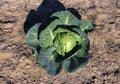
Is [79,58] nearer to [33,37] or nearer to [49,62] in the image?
[49,62]

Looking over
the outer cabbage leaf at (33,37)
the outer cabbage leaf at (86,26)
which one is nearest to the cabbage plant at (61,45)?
the outer cabbage leaf at (33,37)

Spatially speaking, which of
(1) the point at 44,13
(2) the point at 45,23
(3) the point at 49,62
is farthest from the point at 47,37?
(1) the point at 44,13

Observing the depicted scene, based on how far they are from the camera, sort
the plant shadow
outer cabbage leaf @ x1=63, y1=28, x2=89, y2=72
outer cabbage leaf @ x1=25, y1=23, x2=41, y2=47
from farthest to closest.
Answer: the plant shadow → outer cabbage leaf @ x1=25, y1=23, x2=41, y2=47 → outer cabbage leaf @ x1=63, y1=28, x2=89, y2=72

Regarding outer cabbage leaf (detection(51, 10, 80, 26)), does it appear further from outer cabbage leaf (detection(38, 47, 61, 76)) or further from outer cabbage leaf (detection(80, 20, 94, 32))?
outer cabbage leaf (detection(38, 47, 61, 76))

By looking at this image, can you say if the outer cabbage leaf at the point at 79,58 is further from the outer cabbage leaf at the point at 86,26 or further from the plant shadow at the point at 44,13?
the plant shadow at the point at 44,13

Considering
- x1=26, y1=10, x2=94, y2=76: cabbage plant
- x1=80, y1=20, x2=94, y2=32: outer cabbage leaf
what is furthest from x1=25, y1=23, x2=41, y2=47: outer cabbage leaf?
x1=80, y1=20, x2=94, y2=32: outer cabbage leaf

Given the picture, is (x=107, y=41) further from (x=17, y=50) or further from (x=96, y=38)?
(x=17, y=50)
